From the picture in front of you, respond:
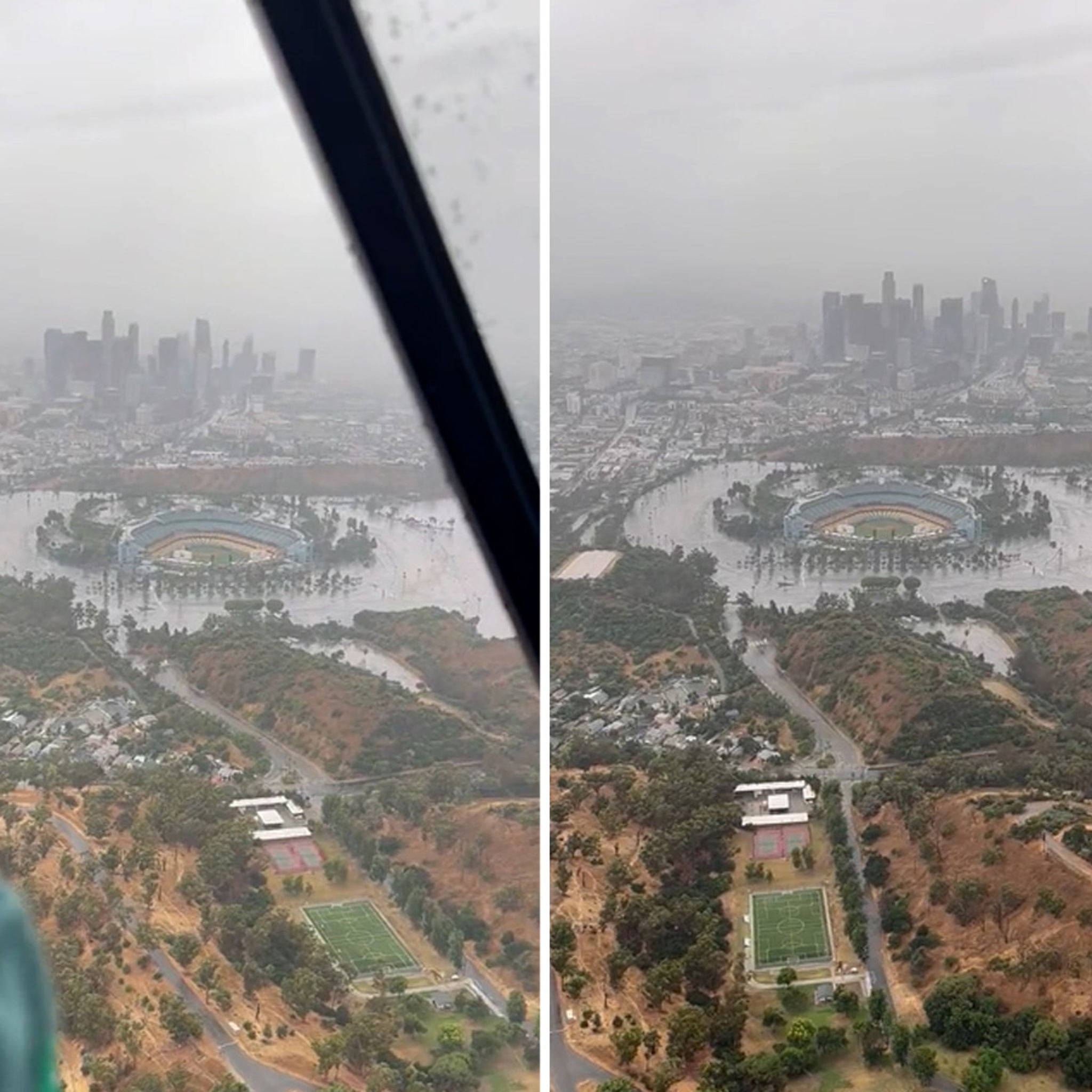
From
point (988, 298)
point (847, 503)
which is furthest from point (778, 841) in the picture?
point (988, 298)

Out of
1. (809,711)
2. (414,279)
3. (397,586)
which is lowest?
(809,711)

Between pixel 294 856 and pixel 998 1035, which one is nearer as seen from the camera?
pixel 998 1035

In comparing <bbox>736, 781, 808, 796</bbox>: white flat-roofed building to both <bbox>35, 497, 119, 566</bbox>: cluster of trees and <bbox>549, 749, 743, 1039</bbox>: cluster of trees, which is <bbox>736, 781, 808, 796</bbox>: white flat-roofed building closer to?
<bbox>549, 749, 743, 1039</bbox>: cluster of trees

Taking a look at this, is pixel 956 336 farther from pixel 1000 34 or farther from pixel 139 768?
pixel 139 768

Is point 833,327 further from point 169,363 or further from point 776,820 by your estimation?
point 169,363

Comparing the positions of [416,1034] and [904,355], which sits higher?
[904,355]

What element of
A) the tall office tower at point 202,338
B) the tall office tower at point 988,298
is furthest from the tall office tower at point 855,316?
the tall office tower at point 202,338

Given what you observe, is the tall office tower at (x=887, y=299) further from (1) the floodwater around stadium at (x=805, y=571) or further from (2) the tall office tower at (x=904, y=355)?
(1) the floodwater around stadium at (x=805, y=571)

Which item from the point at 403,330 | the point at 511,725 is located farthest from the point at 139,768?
the point at 403,330
